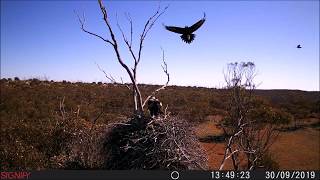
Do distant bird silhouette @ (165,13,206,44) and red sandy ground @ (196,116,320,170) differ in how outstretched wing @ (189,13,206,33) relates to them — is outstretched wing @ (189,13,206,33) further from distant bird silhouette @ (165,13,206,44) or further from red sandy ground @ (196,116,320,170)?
red sandy ground @ (196,116,320,170)

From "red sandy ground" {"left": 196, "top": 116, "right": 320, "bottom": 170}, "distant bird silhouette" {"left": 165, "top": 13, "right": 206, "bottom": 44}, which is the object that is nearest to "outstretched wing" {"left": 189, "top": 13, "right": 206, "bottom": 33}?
"distant bird silhouette" {"left": 165, "top": 13, "right": 206, "bottom": 44}

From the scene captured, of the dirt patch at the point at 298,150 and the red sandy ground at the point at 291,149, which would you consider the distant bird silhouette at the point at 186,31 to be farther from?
A: the dirt patch at the point at 298,150

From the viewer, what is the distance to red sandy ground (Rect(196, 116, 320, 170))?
17.2 m

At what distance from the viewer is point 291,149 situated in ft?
67.5

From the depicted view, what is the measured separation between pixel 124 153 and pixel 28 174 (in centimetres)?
192

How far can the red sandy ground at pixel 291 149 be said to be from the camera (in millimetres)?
17203

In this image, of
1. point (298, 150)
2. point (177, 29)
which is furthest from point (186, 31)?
point (298, 150)

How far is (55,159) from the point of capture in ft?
39.4

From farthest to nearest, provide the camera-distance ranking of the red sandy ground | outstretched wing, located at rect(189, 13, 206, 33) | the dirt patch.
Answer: the dirt patch, the red sandy ground, outstretched wing, located at rect(189, 13, 206, 33)

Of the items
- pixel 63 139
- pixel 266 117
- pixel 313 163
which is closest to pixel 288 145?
pixel 266 117

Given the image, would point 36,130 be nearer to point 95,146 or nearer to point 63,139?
point 63,139

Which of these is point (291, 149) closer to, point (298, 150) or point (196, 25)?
point (298, 150)

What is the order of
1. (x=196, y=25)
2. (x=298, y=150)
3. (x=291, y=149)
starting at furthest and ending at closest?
1. (x=291, y=149)
2. (x=298, y=150)
3. (x=196, y=25)

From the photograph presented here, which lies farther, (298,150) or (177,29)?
(298,150)
